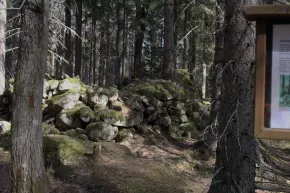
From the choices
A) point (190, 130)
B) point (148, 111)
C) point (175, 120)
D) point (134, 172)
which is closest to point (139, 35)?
point (175, 120)

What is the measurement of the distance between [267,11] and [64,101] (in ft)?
27.4

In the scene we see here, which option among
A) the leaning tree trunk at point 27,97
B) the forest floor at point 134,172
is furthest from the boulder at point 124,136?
the leaning tree trunk at point 27,97

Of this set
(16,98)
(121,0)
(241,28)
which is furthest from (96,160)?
(121,0)

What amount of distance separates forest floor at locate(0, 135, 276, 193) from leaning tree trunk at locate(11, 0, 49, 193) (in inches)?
47.4

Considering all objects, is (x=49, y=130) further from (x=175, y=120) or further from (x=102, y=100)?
(x=175, y=120)

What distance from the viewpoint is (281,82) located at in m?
2.58

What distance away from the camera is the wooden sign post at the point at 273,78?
2561 millimetres

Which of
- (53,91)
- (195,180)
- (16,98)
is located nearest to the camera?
(16,98)

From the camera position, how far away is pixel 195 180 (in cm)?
793

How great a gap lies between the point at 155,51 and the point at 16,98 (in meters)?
26.7

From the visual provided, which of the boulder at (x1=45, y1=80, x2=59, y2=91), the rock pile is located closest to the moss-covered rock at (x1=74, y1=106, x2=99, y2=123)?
the rock pile

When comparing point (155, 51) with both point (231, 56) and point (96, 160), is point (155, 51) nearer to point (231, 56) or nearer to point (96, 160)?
point (96, 160)

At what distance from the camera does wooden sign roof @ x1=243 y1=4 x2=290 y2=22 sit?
8.22 feet

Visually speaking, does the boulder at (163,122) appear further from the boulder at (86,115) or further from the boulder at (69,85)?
the boulder at (69,85)
